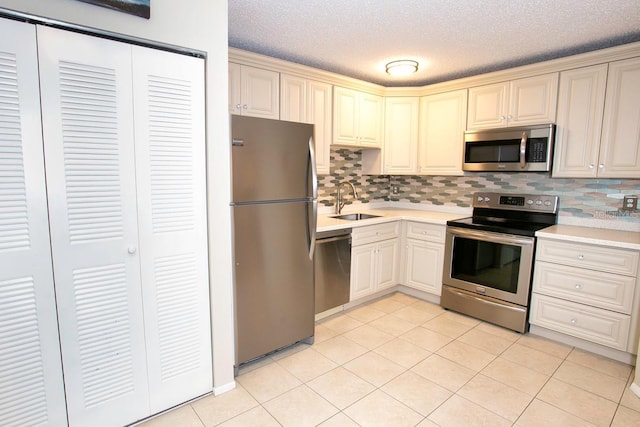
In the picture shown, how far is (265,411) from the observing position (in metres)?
1.96

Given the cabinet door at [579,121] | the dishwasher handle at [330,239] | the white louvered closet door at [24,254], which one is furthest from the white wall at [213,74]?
the cabinet door at [579,121]

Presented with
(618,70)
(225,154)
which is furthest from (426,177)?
(225,154)

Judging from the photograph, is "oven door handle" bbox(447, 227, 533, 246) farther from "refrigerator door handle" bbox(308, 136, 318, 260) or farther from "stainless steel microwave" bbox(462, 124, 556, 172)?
"refrigerator door handle" bbox(308, 136, 318, 260)

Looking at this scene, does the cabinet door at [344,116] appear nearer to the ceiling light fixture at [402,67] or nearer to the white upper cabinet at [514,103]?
the ceiling light fixture at [402,67]

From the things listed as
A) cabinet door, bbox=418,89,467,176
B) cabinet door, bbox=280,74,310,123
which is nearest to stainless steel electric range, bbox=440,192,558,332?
cabinet door, bbox=418,89,467,176

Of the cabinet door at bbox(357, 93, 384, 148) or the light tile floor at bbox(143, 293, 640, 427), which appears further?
the cabinet door at bbox(357, 93, 384, 148)

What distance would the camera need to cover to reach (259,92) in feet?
9.20

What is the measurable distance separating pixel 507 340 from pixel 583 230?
1129mm

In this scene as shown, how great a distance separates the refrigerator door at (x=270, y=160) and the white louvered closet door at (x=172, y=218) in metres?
0.29

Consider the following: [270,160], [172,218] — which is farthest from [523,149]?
[172,218]

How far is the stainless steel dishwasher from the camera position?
298 cm

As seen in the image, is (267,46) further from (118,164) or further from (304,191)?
(118,164)

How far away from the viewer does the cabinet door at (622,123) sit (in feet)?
8.39

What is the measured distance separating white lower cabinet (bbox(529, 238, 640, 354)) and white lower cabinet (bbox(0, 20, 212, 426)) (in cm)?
267
